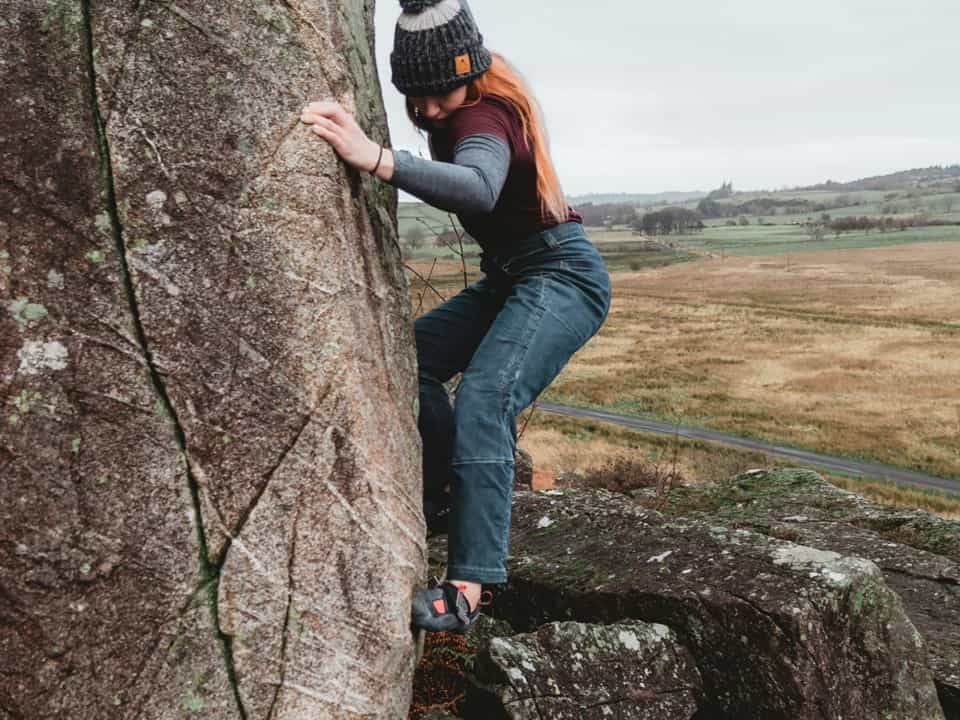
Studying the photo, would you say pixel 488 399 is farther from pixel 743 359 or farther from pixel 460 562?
pixel 743 359

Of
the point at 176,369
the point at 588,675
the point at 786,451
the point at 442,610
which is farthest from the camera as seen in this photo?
the point at 786,451

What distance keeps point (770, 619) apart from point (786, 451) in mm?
41519

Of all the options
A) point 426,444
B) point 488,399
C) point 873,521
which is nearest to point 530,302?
point 488,399

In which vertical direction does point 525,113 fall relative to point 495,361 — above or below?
above

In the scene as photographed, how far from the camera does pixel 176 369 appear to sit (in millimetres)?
4527

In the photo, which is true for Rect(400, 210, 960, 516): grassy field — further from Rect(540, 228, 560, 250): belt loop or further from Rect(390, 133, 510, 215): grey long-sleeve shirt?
Rect(390, 133, 510, 215): grey long-sleeve shirt

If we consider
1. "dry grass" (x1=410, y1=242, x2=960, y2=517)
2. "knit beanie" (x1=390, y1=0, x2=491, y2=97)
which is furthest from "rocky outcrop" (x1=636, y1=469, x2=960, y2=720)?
"dry grass" (x1=410, y1=242, x2=960, y2=517)

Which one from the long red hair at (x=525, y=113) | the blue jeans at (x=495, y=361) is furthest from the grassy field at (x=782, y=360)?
the long red hair at (x=525, y=113)

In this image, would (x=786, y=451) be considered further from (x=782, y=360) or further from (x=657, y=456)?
(x=782, y=360)

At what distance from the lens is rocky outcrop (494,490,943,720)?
5.92 m

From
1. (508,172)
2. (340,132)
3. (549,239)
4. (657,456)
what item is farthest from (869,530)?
(657,456)

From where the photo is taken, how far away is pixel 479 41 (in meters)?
5.22

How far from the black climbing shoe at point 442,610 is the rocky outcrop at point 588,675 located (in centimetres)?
49

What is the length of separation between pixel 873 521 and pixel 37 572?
10085 mm
